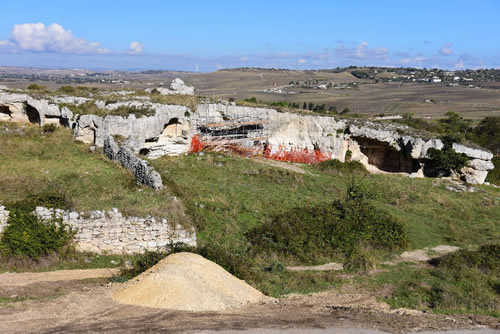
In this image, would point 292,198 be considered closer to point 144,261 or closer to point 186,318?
point 144,261

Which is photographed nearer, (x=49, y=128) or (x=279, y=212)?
(x=279, y=212)

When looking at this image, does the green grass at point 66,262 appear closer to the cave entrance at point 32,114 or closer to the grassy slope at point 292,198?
the grassy slope at point 292,198

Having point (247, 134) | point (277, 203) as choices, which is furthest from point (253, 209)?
point (247, 134)

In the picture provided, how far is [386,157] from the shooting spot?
32875 mm

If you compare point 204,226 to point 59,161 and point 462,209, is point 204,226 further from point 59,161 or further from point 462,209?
point 462,209

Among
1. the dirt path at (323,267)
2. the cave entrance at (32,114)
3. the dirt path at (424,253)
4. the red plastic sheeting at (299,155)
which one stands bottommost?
the dirt path at (424,253)

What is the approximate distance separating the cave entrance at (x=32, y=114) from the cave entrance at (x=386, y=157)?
2135 cm

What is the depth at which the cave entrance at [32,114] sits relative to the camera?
79.7ft

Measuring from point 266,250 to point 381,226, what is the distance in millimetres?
4781

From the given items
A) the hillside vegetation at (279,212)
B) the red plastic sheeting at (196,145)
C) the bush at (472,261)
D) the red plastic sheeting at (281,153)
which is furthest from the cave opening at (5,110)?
the bush at (472,261)

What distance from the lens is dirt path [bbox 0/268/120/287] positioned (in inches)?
423

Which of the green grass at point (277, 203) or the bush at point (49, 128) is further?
the bush at point (49, 128)

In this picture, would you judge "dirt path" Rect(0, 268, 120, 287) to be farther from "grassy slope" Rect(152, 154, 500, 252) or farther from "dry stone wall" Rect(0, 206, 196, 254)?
"grassy slope" Rect(152, 154, 500, 252)

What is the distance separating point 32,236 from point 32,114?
48.7 ft
